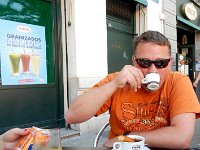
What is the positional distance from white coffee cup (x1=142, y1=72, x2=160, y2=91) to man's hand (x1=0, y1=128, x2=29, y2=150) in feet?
2.87

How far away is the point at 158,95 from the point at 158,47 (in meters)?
0.36

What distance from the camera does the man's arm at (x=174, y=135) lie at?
6.46 ft

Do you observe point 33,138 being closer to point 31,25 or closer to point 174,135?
point 174,135

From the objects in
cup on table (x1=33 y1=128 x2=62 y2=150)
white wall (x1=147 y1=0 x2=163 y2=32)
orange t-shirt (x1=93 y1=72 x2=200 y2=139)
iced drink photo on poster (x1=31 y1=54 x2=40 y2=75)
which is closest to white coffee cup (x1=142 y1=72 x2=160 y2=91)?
orange t-shirt (x1=93 y1=72 x2=200 y2=139)

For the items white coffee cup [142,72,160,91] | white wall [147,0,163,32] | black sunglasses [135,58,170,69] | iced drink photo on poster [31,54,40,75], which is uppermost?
white wall [147,0,163,32]

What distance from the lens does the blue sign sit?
4.73 m

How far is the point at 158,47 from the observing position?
7.35 ft

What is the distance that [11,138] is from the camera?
1634 millimetres

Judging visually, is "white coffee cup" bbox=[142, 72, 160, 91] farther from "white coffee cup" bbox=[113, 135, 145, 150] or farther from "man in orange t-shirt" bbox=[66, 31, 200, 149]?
"white coffee cup" bbox=[113, 135, 145, 150]

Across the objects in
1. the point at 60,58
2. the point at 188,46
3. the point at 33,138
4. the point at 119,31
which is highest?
the point at 188,46

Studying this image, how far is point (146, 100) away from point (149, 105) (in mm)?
43

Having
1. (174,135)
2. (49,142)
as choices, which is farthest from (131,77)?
(49,142)

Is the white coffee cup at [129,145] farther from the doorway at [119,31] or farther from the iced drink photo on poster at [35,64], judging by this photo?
the doorway at [119,31]

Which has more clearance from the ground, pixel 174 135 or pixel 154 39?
pixel 154 39
